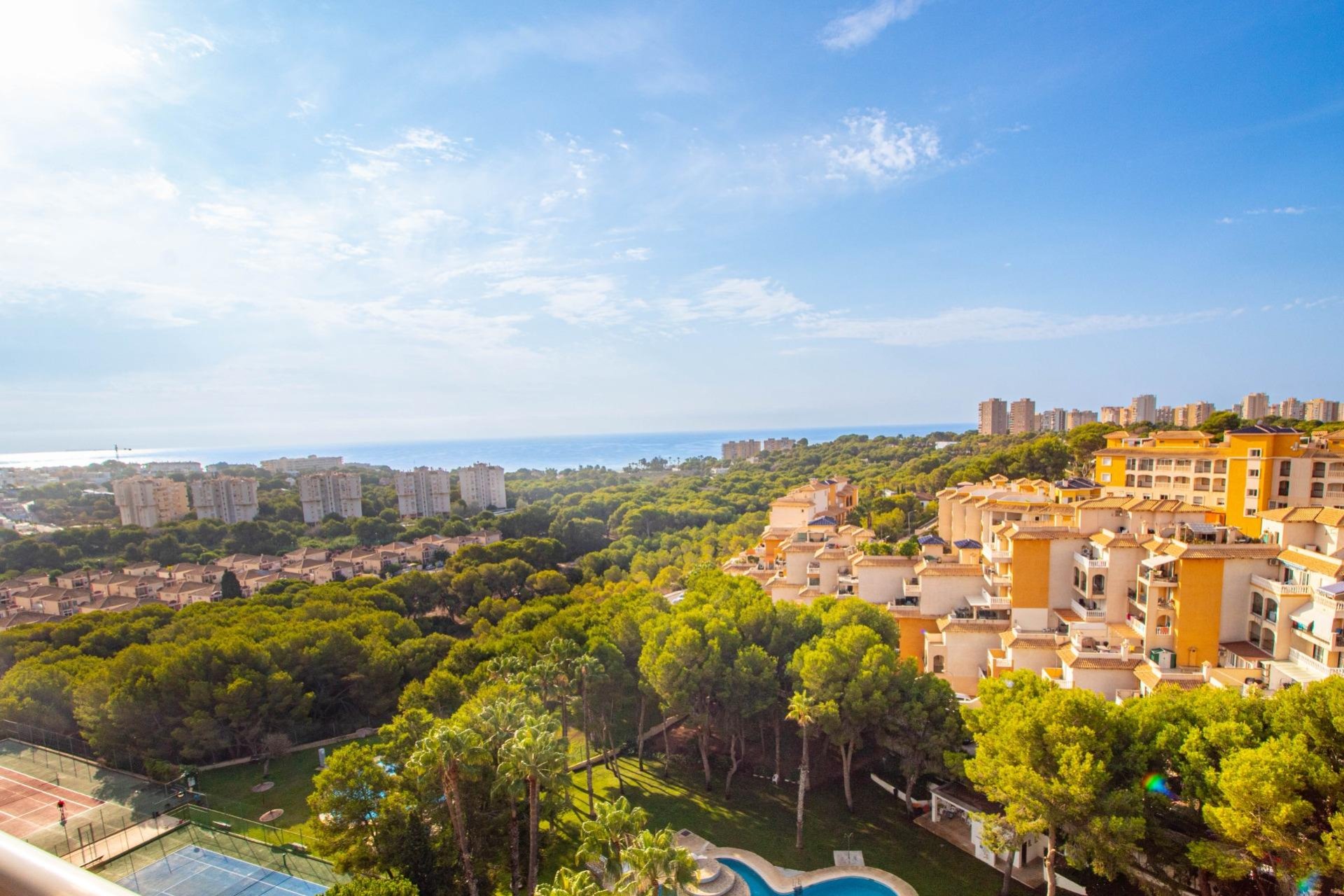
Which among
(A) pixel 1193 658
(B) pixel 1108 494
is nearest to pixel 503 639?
(A) pixel 1193 658

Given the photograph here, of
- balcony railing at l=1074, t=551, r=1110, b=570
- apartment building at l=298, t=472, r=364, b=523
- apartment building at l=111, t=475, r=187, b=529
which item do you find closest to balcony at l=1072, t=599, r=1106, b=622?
balcony railing at l=1074, t=551, r=1110, b=570

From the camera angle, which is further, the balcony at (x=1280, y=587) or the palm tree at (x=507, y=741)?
the balcony at (x=1280, y=587)

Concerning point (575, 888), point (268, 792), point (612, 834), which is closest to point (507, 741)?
point (612, 834)

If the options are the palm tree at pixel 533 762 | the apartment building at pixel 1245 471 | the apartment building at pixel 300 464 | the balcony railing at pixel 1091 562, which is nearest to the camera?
the palm tree at pixel 533 762

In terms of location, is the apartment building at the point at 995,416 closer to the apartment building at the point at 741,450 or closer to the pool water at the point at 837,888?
the apartment building at the point at 741,450

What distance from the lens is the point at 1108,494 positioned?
103ft

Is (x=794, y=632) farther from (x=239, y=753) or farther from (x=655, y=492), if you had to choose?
(x=655, y=492)

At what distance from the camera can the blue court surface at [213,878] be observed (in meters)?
16.3

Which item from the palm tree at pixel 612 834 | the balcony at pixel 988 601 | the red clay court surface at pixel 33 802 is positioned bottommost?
the red clay court surface at pixel 33 802

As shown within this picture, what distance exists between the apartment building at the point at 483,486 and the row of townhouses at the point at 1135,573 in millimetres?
65990

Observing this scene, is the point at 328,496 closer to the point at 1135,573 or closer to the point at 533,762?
the point at 533,762

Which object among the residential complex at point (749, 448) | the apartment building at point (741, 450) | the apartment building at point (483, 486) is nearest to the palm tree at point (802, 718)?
the apartment building at point (483, 486)

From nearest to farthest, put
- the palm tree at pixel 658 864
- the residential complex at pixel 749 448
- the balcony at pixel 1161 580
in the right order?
the palm tree at pixel 658 864
the balcony at pixel 1161 580
the residential complex at pixel 749 448

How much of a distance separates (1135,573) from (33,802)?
116 feet
